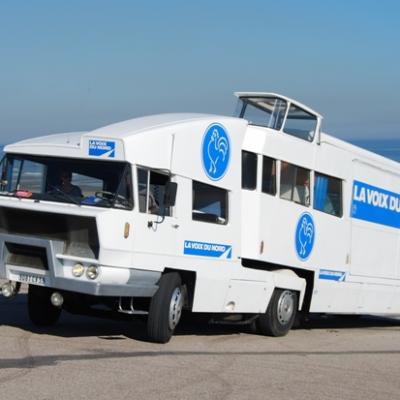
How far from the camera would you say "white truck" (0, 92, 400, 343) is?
1070 cm

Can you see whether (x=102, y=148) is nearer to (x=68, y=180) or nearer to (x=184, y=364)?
(x=68, y=180)

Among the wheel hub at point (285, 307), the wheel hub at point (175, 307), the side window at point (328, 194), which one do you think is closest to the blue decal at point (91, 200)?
the wheel hub at point (175, 307)

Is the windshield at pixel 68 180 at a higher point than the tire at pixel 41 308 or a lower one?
higher

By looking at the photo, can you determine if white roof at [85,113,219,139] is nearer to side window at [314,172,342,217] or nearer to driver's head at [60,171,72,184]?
driver's head at [60,171,72,184]

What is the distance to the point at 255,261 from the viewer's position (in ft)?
44.2

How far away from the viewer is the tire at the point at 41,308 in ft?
40.1

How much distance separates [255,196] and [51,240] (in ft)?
11.3

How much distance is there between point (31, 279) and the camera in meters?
10.9

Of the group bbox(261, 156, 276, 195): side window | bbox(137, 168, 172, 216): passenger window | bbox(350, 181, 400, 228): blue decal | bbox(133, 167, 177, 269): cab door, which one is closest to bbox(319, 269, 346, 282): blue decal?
bbox(350, 181, 400, 228): blue decal

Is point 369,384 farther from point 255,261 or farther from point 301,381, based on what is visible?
point 255,261

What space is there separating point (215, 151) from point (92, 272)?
263cm

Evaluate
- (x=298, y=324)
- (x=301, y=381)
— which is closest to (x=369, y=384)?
(x=301, y=381)

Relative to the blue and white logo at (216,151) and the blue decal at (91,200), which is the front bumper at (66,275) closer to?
the blue decal at (91,200)

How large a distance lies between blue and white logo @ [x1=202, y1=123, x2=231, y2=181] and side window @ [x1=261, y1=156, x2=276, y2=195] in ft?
3.16
